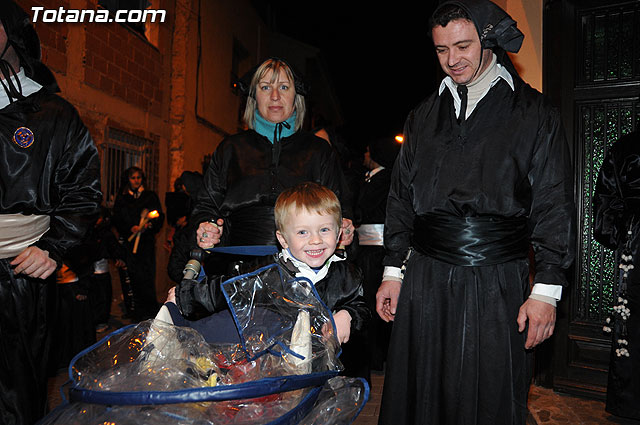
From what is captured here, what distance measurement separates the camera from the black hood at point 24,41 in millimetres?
2471

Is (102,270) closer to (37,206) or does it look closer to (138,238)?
(138,238)

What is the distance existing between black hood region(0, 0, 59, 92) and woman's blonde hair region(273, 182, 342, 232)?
1.35m

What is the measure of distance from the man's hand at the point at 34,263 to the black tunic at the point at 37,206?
52 millimetres

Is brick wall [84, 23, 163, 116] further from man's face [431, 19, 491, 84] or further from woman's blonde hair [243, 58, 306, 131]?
man's face [431, 19, 491, 84]

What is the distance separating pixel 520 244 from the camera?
2316 millimetres

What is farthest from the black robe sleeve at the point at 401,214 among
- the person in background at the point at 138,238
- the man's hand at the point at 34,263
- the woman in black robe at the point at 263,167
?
the person in background at the point at 138,238

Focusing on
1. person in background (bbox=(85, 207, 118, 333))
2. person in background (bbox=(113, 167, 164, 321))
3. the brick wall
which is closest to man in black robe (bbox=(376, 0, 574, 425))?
person in background (bbox=(85, 207, 118, 333))

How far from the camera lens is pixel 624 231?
3.89 metres

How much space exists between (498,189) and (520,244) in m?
0.28

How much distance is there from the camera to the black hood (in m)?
2.47

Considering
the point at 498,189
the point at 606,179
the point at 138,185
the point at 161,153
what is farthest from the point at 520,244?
the point at 161,153

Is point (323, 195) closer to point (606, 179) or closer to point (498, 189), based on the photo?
point (498, 189)

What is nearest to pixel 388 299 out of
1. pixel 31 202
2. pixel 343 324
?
pixel 343 324

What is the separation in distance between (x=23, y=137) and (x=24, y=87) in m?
0.27
